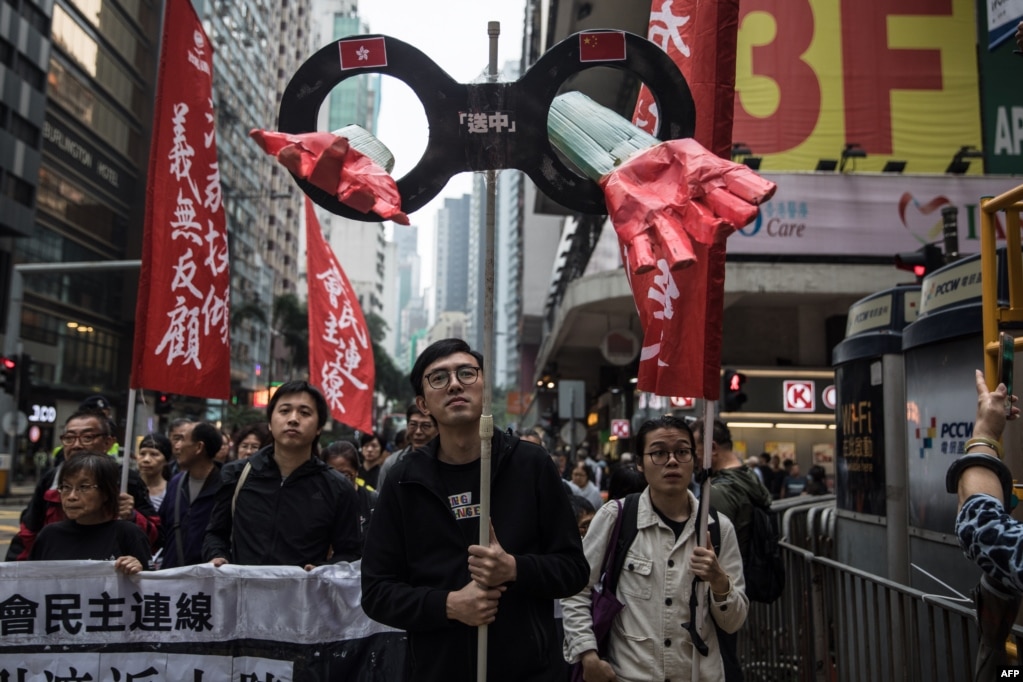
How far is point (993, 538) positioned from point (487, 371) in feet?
4.91

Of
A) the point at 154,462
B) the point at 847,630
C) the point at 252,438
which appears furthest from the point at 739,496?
the point at 154,462

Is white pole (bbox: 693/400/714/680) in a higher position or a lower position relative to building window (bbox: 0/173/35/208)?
lower

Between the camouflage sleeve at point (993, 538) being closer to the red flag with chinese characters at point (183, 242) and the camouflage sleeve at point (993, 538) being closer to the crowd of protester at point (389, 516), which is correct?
the crowd of protester at point (389, 516)

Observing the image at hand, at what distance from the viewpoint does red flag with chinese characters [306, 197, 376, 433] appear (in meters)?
10.8

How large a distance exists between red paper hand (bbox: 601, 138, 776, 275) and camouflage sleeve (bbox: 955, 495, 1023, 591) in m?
1.01

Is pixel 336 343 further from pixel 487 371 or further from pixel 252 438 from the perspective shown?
pixel 487 371

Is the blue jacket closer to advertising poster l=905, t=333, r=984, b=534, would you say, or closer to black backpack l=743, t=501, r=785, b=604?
black backpack l=743, t=501, r=785, b=604

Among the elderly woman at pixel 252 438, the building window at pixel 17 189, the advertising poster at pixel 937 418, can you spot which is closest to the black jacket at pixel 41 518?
the elderly woman at pixel 252 438

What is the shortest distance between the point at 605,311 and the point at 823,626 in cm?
1861

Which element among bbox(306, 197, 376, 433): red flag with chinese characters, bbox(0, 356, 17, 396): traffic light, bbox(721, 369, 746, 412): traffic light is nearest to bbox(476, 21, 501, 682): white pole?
bbox(306, 197, 376, 433): red flag with chinese characters

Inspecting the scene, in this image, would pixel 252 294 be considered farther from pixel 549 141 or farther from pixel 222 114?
pixel 549 141

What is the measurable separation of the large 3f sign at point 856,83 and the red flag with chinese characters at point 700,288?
17424 mm

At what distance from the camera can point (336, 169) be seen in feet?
9.71

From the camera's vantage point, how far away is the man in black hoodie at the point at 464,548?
2824mm
